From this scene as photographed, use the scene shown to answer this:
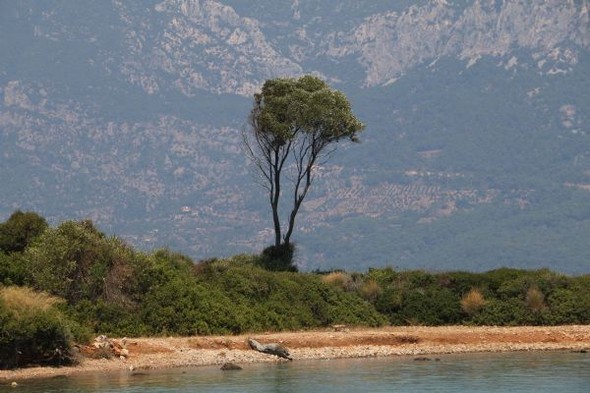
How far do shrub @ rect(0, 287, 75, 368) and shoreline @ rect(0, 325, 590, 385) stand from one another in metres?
0.54

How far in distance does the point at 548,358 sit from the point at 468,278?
12917 millimetres

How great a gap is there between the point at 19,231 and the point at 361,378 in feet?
67.7

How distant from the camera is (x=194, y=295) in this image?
6197 centimetres

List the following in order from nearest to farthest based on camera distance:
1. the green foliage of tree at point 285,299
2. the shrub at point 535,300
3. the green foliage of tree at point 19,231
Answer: the green foliage of tree at point 19,231, the green foliage of tree at point 285,299, the shrub at point 535,300

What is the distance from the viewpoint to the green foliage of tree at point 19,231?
64.1 m

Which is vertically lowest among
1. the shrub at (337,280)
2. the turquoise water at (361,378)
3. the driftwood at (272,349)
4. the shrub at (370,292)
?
the turquoise water at (361,378)

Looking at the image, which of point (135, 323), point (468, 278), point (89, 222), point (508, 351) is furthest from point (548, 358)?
point (89, 222)

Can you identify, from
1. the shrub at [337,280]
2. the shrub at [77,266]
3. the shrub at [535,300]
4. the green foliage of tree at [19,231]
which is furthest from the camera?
the shrub at [337,280]

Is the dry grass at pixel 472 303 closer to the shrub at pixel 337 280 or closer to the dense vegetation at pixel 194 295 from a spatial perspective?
the dense vegetation at pixel 194 295

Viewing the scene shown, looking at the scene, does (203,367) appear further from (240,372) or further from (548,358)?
(548,358)

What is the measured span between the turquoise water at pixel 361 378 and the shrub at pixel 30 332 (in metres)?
1.67

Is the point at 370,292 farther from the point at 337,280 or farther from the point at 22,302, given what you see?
the point at 22,302

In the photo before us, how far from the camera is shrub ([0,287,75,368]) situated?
4991 cm

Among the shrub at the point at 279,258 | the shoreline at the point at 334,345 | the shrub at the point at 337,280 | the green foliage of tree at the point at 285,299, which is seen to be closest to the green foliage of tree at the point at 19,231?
the green foliage of tree at the point at 285,299
